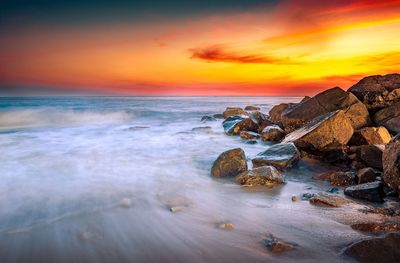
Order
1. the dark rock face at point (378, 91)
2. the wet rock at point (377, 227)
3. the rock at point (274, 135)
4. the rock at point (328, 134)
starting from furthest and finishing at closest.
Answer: the rock at point (274, 135), the dark rock face at point (378, 91), the rock at point (328, 134), the wet rock at point (377, 227)

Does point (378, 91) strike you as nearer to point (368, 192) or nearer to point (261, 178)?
point (368, 192)

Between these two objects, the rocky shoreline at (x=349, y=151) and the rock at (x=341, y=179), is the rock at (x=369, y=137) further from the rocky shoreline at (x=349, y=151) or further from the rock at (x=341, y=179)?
the rock at (x=341, y=179)

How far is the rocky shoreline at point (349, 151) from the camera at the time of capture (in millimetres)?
4105

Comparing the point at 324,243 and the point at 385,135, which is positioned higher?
the point at 385,135

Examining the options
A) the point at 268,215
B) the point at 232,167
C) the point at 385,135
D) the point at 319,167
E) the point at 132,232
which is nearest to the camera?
the point at 132,232

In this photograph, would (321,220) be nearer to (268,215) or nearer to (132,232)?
(268,215)

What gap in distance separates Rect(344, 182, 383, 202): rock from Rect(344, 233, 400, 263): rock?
144cm

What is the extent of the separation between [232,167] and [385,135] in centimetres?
429

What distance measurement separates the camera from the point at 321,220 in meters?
3.91

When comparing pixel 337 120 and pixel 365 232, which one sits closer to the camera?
pixel 365 232

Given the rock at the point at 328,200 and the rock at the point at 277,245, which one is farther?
the rock at the point at 328,200

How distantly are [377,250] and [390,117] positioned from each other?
22.4ft

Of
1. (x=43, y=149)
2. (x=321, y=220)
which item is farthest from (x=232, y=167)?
(x=43, y=149)

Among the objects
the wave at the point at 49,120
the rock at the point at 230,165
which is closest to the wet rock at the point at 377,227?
the rock at the point at 230,165
